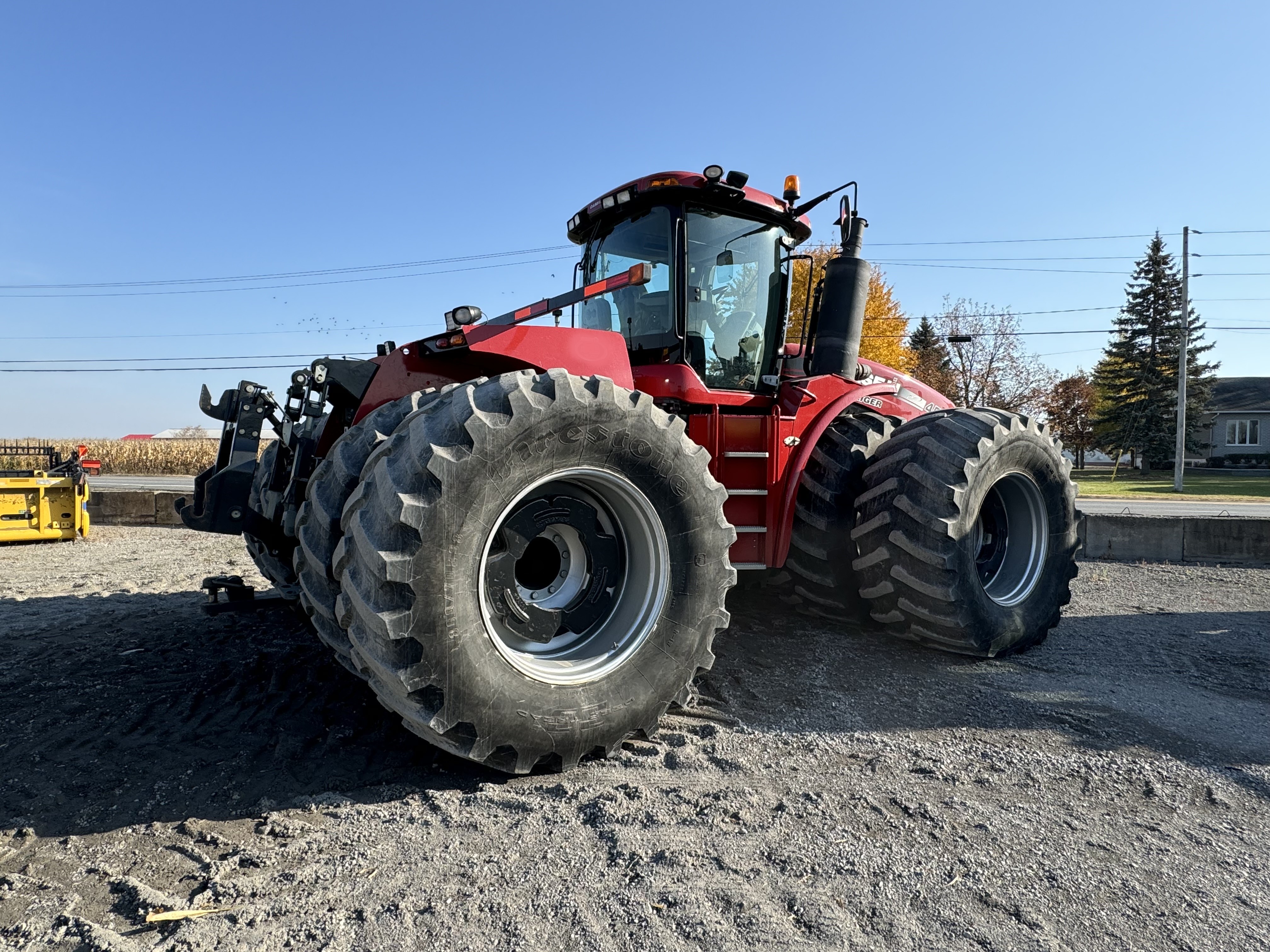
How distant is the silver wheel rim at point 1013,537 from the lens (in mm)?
4797

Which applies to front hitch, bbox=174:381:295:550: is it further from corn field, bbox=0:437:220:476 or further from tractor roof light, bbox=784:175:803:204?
corn field, bbox=0:437:220:476

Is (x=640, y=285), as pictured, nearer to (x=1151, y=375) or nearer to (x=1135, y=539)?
(x=1135, y=539)

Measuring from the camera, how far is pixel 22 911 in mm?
1920

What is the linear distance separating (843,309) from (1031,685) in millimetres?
2357

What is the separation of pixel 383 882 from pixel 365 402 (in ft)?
7.20

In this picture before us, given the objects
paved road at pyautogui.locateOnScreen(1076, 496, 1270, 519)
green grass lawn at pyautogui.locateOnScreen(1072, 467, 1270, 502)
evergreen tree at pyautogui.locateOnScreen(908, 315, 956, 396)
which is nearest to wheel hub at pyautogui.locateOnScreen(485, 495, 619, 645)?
paved road at pyautogui.locateOnScreen(1076, 496, 1270, 519)

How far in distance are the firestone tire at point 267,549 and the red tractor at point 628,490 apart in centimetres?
2

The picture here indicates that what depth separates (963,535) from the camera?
412 centimetres

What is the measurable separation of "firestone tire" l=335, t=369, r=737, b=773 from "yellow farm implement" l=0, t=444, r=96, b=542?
29.0ft

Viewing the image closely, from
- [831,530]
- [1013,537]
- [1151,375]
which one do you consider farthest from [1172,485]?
[831,530]

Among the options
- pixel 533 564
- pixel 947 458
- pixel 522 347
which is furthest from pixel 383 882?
pixel 947 458

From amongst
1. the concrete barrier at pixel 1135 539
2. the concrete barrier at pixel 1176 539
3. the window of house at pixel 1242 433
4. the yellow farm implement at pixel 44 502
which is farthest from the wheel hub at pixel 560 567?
the window of house at pixel 1242 433

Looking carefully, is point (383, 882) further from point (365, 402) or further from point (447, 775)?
point (365, 402)

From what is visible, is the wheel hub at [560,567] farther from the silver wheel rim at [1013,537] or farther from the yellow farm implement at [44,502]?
the yellow farm implement at [44,502]
